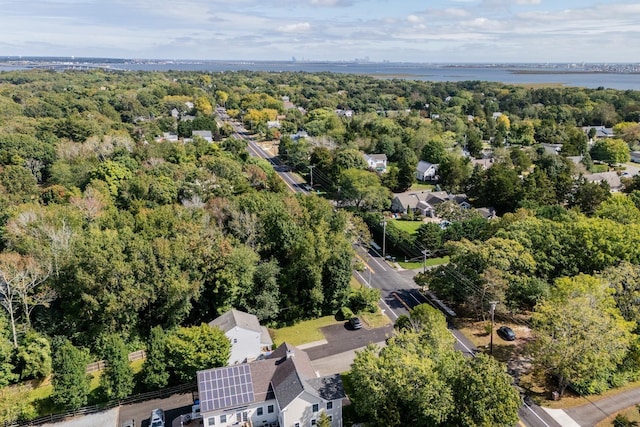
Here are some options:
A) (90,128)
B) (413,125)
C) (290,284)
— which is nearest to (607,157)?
(413,125)

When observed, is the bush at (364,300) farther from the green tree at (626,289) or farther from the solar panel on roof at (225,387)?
the green tree at (626,289)

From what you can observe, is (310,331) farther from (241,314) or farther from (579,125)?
(579,125)

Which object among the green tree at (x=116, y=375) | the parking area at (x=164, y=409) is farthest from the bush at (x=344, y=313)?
the green tree at (x=116, y=375)

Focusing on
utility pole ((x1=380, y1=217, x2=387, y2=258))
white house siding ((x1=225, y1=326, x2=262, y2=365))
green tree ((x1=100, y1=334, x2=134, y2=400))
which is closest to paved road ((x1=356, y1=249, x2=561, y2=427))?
utility pole ((x1=380, y1=217, x2=387, y2=258))

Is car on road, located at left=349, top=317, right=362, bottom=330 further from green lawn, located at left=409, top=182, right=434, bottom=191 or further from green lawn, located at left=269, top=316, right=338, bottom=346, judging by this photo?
green lawn, located at left=409, top=182, right=434, bottom=191

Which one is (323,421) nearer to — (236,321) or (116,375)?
(236,321)
